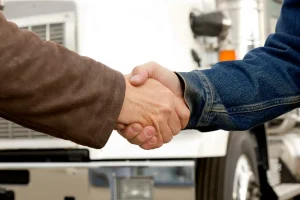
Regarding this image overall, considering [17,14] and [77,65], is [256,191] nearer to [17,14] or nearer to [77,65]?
[17,14]

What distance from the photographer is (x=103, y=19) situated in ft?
9.77

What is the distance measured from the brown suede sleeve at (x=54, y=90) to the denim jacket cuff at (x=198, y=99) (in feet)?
1.23

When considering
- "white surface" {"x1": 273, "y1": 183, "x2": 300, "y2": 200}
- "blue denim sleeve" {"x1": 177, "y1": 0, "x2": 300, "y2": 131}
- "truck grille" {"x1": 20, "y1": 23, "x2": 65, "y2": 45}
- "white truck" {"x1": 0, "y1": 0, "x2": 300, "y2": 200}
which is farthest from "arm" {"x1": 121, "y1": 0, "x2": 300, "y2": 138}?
"white surface" {"x1": 273, "y1": 183, "x2": 300, "y2": 200}

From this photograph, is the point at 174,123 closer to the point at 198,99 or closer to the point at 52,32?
the point at 198,99

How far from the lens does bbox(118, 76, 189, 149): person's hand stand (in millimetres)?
2309

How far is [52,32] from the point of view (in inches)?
119

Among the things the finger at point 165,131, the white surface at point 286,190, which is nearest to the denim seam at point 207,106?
the finger at point 165,131

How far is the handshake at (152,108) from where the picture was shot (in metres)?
2.30

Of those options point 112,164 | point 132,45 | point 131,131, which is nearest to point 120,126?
point 131,131

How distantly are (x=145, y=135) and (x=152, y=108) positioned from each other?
0.34ft

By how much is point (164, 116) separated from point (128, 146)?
57 cm

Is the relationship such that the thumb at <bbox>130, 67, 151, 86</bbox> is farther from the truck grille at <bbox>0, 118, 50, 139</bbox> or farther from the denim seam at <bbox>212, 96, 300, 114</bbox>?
the truck grille at <bbox>0, 118, 50, 139</bbox>

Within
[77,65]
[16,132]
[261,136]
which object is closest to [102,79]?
[77,65]

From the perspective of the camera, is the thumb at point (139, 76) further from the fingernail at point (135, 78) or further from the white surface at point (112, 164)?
the white surface at point (112, 164)
